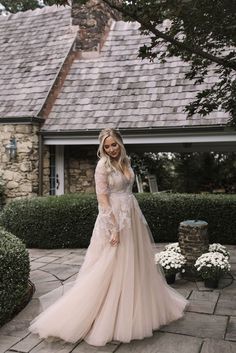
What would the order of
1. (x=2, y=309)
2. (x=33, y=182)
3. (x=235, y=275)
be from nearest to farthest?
(x=2, y=309) < (x=235, y=275) < (x=33, y=182)

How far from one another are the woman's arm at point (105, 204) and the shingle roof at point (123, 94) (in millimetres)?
5388

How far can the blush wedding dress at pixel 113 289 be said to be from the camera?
10.8ft

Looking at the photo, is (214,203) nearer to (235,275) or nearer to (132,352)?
(235,275)

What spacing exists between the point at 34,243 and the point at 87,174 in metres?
2.93

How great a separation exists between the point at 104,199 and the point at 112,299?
859 millimetres

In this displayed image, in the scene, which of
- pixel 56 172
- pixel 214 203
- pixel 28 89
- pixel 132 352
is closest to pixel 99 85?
pixel 28 89

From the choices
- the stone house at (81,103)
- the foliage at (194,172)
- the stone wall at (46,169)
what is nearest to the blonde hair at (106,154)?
the stone house at (81,103)

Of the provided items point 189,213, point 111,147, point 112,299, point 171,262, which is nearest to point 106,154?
point 111,147

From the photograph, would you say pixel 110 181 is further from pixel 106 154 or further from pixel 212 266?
pixel 212 266

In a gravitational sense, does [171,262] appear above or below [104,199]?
below

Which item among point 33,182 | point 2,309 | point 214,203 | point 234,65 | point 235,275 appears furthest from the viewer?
point 33,182

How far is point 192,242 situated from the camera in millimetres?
5332

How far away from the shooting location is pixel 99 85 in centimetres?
1021

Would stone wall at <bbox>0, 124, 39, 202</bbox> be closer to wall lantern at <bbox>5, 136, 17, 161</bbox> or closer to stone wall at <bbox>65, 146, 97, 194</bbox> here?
wall lantern at <bbox>5, 136, 17, 161</bbox>
